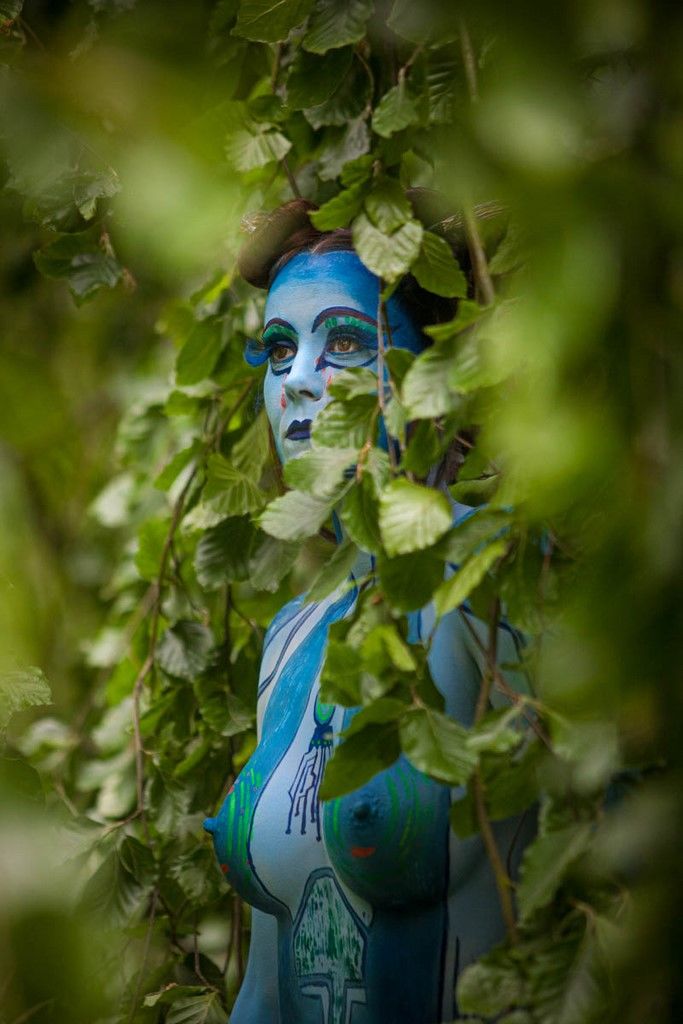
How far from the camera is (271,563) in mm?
1466

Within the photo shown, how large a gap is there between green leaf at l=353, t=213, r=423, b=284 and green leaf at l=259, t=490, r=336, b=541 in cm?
24

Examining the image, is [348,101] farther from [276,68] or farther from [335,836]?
[335,836]

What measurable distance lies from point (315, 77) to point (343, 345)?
0.32 m

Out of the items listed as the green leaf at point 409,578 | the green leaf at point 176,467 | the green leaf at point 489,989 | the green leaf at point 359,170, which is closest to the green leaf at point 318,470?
the green leaf at point 409,578

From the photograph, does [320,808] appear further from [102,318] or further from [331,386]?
[102,318]

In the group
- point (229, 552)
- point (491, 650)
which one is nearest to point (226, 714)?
point (229, 552)

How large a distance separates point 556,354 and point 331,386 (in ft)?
1.42

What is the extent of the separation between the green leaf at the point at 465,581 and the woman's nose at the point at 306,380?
0.41m

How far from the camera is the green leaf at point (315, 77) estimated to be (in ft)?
4.39

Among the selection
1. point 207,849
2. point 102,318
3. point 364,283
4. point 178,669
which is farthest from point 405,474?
point 102,318

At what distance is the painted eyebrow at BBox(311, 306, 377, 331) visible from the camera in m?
1.29

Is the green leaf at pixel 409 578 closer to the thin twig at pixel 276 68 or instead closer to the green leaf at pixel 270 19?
the green leaf at pixel 270 19

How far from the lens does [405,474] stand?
117cm

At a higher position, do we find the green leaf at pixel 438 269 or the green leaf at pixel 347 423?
the green leaf at pixel 438 269
